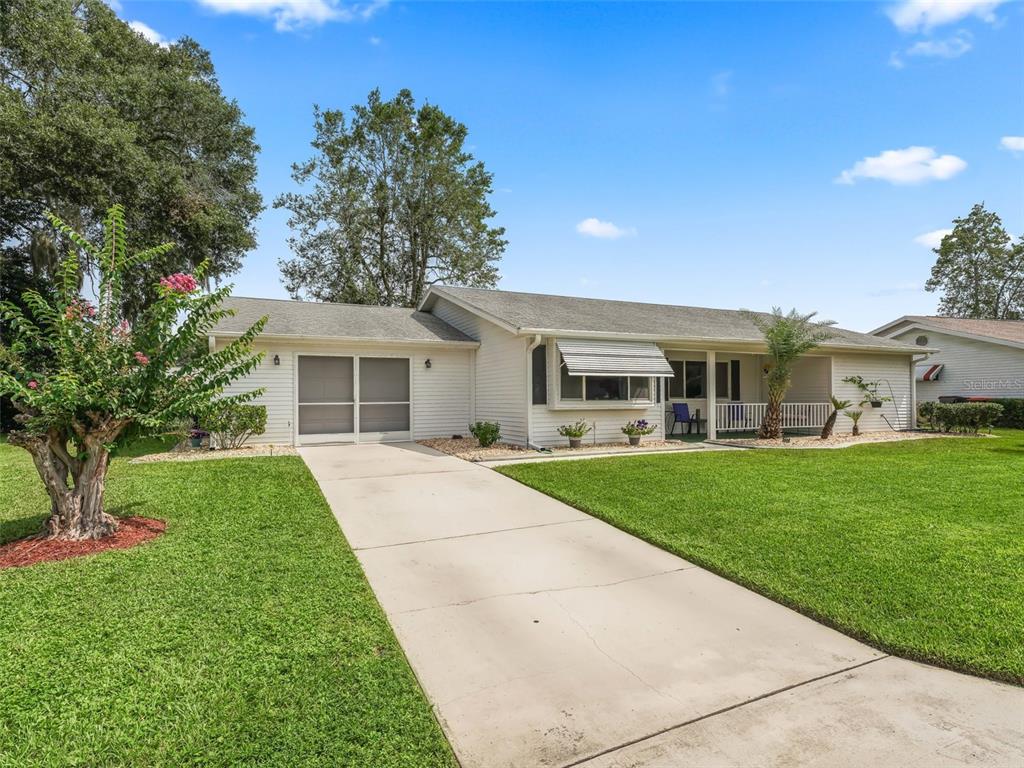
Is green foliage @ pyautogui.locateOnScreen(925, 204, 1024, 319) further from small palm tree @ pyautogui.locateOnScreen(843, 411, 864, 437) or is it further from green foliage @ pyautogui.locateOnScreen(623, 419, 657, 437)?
green foliage @ pyautogui.locateOnScreen(623, 419, 657, 437)

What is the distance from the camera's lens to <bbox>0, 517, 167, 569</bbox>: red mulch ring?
4410mm

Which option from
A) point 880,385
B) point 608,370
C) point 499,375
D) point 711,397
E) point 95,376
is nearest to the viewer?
point 95,376

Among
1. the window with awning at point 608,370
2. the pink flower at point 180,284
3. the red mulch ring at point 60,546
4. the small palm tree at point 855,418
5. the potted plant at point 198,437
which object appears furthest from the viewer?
the small palm tree at point 855,418

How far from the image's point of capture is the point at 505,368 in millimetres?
11969

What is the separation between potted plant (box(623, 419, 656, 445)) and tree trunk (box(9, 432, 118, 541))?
955 centimetres

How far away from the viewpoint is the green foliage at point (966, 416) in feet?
47.2

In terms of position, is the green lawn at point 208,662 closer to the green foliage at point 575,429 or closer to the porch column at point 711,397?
the green foliage at point 575,429

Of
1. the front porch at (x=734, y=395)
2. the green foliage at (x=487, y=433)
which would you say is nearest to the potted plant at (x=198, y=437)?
the green foliage at (x=487, y=433)

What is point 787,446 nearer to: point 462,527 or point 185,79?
point 462,527

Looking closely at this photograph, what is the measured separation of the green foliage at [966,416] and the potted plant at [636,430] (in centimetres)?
971

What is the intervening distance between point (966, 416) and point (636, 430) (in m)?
10.2

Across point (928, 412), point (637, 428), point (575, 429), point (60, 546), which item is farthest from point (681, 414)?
point (60, 546)

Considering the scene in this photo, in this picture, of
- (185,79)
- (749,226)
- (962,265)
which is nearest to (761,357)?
(749,226)

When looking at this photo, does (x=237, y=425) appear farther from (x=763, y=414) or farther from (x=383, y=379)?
(x=763, y=414)
